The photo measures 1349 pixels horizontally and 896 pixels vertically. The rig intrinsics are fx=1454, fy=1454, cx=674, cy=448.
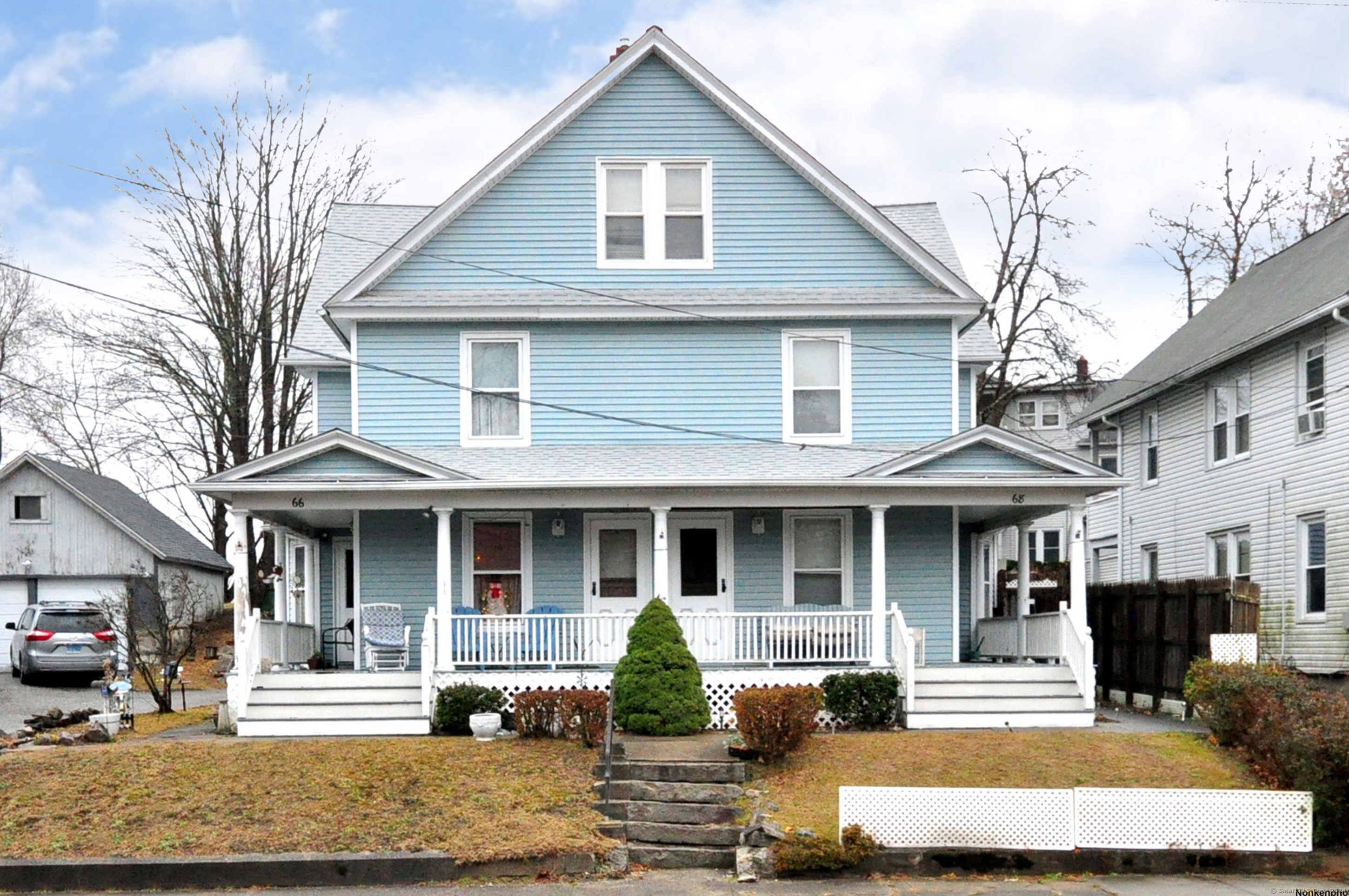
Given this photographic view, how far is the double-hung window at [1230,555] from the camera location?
25141mm

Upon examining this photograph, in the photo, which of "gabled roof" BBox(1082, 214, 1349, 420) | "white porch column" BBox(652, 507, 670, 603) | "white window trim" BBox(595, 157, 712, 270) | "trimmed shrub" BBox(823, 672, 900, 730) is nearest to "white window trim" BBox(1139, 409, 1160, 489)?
"gabled roof" BBox(1082, 214, 1349, 420)

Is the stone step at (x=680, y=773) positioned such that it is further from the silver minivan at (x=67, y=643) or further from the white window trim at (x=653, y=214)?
the silver minivan at (x=67, y=643)

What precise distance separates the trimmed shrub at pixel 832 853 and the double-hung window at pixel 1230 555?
14092 mm

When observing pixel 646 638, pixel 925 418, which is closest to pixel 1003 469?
pixel 925 418

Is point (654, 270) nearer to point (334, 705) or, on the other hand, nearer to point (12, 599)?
point (334, 705)

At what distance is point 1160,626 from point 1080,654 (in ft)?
11.2

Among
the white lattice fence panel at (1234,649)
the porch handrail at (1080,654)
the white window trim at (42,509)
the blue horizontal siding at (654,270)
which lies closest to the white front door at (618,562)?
the blue horizontal siding at (654,270)

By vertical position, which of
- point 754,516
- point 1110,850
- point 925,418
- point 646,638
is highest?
point 925,418

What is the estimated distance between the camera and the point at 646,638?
1755cm

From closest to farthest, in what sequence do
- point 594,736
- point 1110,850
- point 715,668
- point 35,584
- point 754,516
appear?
1. point 1110,850
2. point 594,736
3. point 715,668
4. point 754,516
5. point 35,584

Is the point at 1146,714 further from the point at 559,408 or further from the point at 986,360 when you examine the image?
the point at 559,408

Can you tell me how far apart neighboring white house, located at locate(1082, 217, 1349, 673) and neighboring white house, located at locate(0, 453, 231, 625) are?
905 inches

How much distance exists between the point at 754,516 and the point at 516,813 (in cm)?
811

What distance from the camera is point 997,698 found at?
61.3 feet
